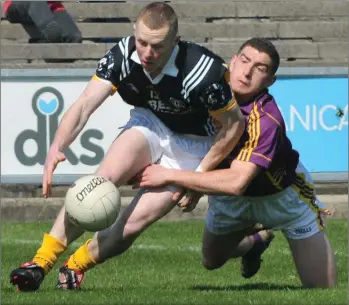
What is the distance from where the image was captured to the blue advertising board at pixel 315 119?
14539 mm

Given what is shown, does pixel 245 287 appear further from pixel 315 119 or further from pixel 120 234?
pixel 315 119

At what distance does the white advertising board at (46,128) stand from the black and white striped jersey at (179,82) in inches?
239

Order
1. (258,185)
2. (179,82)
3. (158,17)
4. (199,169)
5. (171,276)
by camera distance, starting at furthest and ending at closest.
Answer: (171,276)
(258,185)
(199,169)
(179,82)
(158,17)

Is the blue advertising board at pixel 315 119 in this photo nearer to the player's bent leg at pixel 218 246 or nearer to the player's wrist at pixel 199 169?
the player's bent leg at pixel 218 246

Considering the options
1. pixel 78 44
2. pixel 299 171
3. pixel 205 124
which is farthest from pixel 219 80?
pixel 78 44

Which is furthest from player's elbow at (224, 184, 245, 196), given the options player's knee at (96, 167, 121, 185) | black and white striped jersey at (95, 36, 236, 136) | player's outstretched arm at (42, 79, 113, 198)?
player's outstretched arm at (42, 79, 113, 198)

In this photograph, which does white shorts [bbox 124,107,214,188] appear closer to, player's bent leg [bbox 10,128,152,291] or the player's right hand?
player's bent leg [bbox 10,128,152,291]

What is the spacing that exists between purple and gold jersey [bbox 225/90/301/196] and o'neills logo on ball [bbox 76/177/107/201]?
932mm

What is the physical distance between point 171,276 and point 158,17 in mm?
2744

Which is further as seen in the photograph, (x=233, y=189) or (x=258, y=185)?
(x=258, y=185)

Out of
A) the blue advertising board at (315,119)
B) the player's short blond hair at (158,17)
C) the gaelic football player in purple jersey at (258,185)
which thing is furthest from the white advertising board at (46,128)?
the player's short blond hair at (158,17)

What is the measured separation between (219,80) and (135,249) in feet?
13.0

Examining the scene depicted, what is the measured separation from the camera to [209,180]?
819cm

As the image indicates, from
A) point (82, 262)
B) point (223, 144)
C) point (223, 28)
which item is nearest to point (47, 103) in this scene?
point (223, 28)
